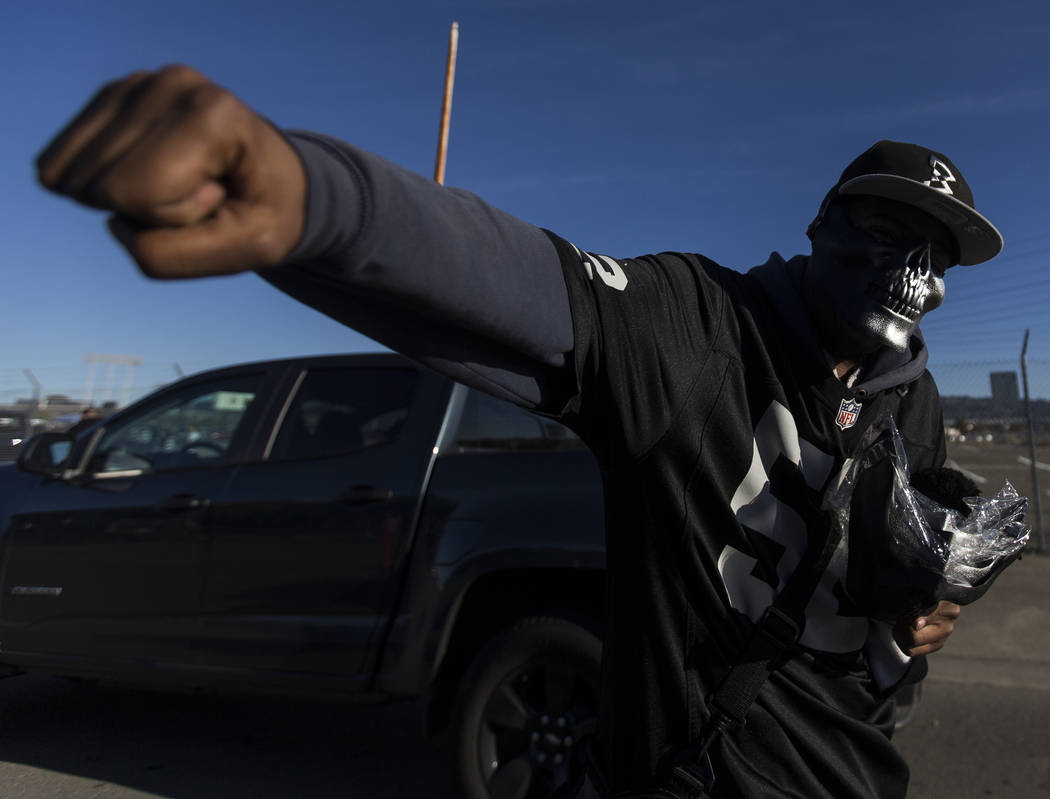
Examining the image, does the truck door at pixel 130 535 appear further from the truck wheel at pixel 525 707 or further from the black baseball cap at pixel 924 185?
the black baseball cap at pixel 924 185

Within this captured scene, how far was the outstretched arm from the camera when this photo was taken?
690 millimetres

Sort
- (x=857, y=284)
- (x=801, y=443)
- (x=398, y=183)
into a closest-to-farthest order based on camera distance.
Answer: (x=398, y=183) → (x=801, y=443) → (x=857, y=284)

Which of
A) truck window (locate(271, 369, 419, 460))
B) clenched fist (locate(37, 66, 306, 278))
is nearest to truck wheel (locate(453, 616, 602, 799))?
truck window (locate(271, 369, 419, 460))

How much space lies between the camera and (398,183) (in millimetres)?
905

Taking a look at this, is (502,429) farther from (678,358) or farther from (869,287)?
(678,358)

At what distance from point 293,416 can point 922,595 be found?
325cm

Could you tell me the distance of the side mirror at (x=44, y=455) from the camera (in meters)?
4.19

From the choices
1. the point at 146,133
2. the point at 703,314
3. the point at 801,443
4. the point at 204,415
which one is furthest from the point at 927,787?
the point at 146,133

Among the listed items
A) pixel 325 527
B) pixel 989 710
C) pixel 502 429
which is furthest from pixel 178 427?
pixel 989 710

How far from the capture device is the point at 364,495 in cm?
377

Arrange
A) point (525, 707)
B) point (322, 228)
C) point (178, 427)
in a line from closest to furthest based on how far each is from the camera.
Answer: point (322, 228), point (525, 707), point (178, 427)

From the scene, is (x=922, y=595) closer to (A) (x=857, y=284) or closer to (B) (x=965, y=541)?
(B) (x=965, y=541)

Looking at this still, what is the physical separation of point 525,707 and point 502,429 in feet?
3.84

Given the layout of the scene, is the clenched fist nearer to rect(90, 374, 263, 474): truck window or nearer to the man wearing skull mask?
the man wearing skull mask
